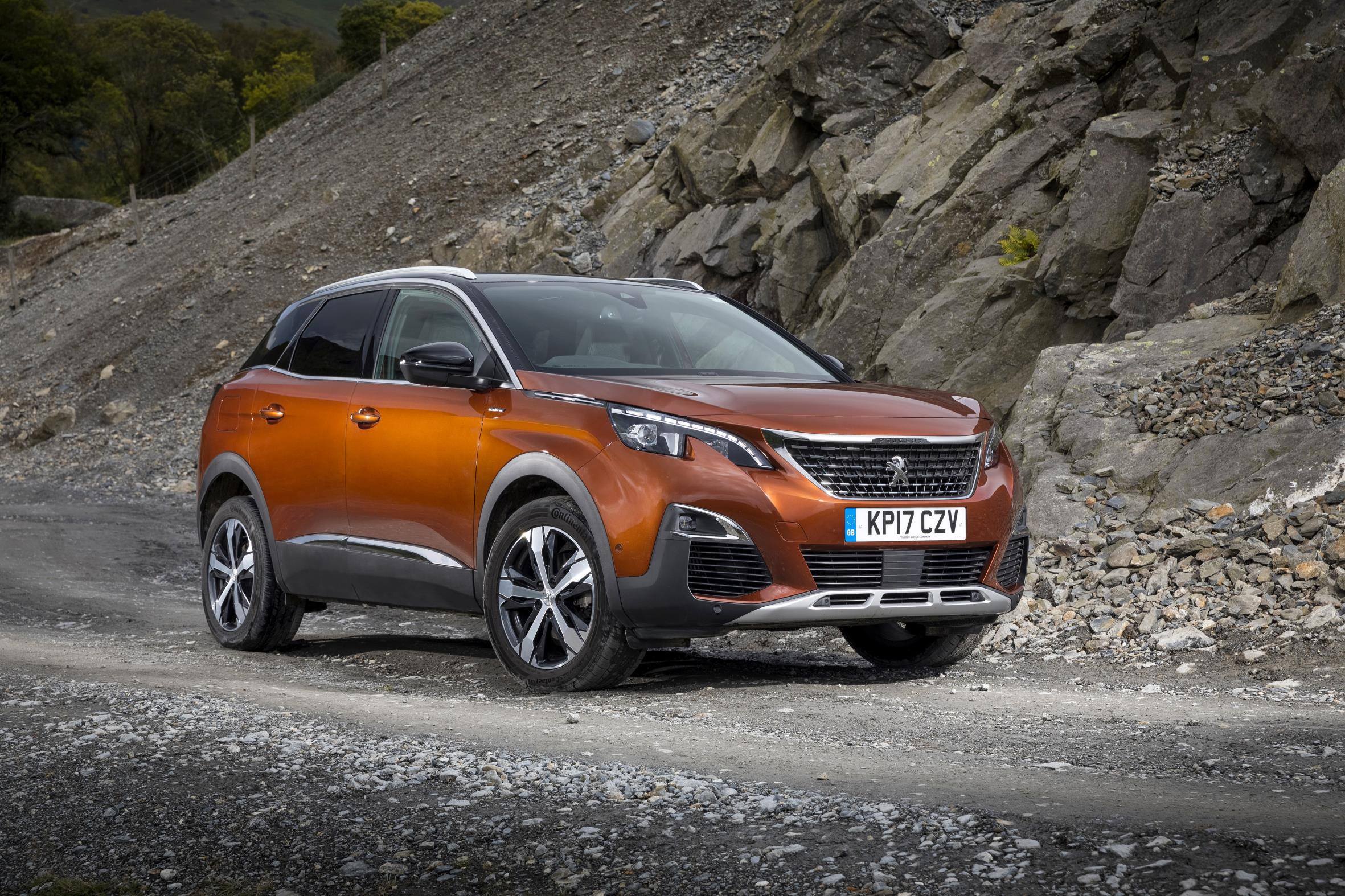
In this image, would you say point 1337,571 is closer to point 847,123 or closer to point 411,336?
point 411,336

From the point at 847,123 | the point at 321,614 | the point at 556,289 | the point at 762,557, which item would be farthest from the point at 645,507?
the point at 847,123

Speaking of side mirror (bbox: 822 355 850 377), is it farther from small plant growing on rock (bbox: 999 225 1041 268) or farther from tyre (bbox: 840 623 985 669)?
small plant growing on rock (bbox: 999 225 1041 268)

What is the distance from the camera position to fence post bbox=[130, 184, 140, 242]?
3962 cm

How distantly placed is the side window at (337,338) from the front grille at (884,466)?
8.95 ft

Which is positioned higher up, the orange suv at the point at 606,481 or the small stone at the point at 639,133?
the small stone at the point at 639,133

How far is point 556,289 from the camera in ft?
22.9

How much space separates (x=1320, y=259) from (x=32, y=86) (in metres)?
63.7

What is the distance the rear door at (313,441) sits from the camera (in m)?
7.12

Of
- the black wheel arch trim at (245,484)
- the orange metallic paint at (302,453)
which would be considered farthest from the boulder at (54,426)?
the orange metallic paint at (302,453)

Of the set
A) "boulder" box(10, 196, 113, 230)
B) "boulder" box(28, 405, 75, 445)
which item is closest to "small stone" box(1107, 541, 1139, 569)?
"boulder" box(28, 405, 75, 445)

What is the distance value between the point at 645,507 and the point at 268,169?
1419 inches

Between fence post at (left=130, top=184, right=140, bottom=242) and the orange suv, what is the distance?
3469 cm

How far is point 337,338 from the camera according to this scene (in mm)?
7551

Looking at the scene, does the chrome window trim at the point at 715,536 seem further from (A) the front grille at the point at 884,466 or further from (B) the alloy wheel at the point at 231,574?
(B) the alloy wheel at the point at 231,574
